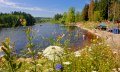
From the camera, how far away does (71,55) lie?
22.9 feet

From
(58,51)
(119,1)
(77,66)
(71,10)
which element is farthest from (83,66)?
(71,10)

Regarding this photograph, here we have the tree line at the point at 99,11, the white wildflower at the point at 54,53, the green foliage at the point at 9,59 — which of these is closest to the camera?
the green foliage at the point at 9,59

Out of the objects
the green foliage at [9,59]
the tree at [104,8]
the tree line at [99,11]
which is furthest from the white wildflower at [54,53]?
the tree at [104,8]

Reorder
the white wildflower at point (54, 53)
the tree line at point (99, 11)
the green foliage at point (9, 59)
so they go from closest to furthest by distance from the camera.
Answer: the green foliage at point (9, 59)
the white wildflower at point (54, 53)
the tree line at point (99, 11)

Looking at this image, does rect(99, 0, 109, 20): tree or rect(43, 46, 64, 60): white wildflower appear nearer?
rect(43, 46, 64, 60): white wildflower

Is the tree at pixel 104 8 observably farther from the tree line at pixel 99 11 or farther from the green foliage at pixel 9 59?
the green foliage at pixel 9 59

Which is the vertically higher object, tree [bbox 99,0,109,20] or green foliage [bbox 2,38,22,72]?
green foliage [bbox 2,38,22,72]

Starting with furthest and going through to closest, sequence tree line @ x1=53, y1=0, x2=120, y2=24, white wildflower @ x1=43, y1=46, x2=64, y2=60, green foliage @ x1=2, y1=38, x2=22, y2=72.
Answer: tree line @ x1=53, y1=0, x2=120, y2=24 < white wildflower @ x1=43, y1=46, x2=64, y2=60 < green foliage @ x1=2, y1=38, x2=22, y2=72

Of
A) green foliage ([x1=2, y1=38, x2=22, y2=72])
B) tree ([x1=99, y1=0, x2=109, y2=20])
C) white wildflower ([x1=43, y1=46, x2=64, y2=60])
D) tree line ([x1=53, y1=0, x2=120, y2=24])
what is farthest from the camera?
tree ([x1=99, y1=0, x2=109, y2=20])

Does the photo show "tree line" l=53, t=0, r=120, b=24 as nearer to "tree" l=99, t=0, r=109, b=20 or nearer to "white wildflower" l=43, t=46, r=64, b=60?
"tree" l=99, t=0, r=109, b=20

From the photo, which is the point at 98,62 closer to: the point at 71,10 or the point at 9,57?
the point at 9,57

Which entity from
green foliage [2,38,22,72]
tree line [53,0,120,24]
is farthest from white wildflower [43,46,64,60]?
tree line [53,0,120,24]

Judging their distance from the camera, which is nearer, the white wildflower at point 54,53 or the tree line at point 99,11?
the white wildflower at point 54,53

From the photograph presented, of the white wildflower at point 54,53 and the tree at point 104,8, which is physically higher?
the white wildflower at point 54,53
